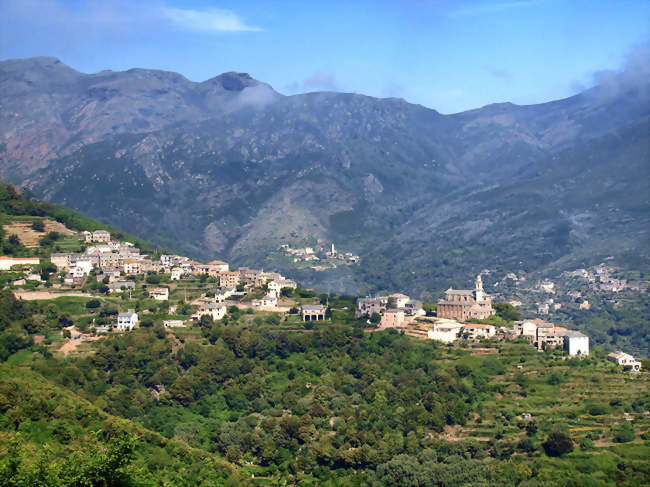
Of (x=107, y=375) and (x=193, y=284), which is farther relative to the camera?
(x=193, y=284)

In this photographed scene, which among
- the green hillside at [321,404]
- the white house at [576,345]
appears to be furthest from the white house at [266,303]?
the white house at [576,345]

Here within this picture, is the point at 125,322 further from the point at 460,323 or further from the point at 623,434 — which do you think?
the point at 623,434

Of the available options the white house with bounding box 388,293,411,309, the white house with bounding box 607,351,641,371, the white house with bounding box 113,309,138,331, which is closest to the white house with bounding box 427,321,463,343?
the white house with bounding box 388,293,411,309

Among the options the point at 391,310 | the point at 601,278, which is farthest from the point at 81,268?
the point at 601,278

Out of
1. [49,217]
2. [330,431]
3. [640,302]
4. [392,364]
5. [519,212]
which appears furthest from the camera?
[519,212]

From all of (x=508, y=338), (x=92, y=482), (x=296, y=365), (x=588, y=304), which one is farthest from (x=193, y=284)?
(x=588, y=304)

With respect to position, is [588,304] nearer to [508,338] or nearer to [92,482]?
[508,338]

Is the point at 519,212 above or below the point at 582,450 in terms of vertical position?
above

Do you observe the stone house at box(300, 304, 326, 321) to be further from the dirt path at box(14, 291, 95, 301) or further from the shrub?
the shrub

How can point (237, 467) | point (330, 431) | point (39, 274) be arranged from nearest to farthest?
point (237, 467)
point (330, 431)
point (39, 274)
